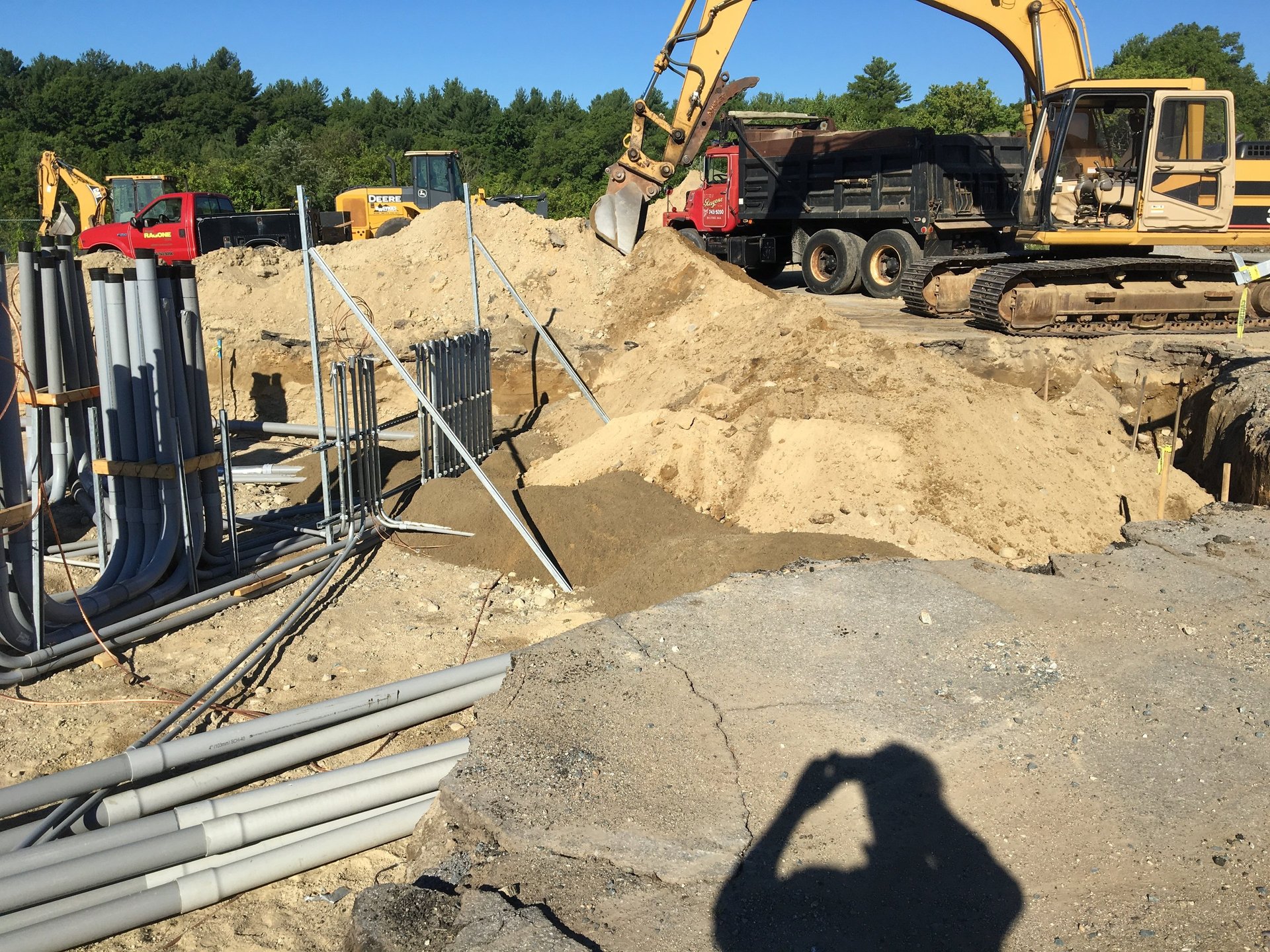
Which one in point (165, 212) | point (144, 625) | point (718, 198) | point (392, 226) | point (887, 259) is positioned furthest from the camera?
point (392, 226)

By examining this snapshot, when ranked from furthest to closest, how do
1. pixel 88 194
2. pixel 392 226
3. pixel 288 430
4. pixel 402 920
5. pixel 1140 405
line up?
pixel 88 194
pixel 392 226
pixel 1140 405
pixel 288 430
pixel 402 920

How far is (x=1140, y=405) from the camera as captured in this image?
11164mm

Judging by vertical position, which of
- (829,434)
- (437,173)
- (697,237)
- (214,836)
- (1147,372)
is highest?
(437,173)

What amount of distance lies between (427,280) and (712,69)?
16.6 ft

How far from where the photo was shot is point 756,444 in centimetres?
938

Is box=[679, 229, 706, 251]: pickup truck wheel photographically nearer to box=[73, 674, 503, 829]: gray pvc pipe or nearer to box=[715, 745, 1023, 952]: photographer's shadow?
box=[73, 674, 503, 829]: gray pvc pipe

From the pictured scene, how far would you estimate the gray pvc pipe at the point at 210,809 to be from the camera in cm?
398

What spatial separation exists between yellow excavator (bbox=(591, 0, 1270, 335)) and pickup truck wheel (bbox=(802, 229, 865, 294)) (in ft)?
9.09

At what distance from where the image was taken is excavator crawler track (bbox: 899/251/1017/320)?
46.0 feet

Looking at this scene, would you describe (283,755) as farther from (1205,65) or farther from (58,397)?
(1205,65)

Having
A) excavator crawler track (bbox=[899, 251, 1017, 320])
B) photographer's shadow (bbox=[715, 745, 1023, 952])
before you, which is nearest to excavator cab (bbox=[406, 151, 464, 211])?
excavator crawler track (bbox=[899, 251, 1017, 320])

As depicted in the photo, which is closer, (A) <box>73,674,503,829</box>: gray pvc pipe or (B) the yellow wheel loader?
(A) <box>73,674,503,829</box>: gray pvc pipe

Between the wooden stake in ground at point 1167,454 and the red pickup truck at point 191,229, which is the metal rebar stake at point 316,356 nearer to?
the wooden stake in ground at point 1167,454

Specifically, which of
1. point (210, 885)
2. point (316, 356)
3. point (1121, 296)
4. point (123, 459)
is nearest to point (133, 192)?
point (316, 356)
